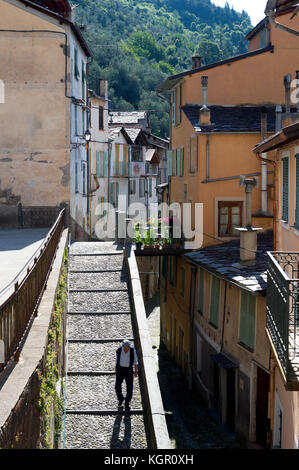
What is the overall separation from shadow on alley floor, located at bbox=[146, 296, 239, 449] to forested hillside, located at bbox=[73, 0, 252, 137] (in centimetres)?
2906

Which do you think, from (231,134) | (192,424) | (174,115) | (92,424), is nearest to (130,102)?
(174,115)

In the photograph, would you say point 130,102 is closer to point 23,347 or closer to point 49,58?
point 49,58

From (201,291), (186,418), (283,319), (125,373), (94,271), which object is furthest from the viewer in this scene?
(201,291)

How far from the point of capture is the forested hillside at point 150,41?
9394cm

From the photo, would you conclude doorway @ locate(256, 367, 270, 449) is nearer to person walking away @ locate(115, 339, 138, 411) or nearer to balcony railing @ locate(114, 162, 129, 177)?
person walking away @ locate(115, 339, 138, 411)

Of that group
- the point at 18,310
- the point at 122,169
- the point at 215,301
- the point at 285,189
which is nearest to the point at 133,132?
the point at 122,169

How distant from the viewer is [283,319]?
8.78 meters

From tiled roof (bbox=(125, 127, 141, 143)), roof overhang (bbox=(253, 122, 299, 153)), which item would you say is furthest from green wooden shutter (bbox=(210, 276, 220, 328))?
tiled roof (bbox=(125, 127, 141, 143))

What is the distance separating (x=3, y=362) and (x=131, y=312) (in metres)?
8.41

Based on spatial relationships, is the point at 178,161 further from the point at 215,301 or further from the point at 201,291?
the point at 215,301

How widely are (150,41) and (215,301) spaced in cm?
10503

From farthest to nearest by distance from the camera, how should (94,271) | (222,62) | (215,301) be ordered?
(222,62)
(215,301)
(94,271)

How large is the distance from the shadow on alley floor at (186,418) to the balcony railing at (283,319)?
796cm

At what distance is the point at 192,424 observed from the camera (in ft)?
63.0
